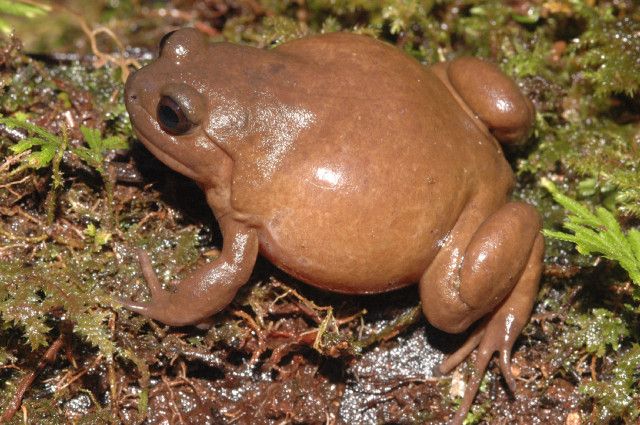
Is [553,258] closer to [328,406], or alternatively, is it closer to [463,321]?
[463,321]

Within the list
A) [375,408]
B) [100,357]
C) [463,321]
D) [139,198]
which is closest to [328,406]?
[375,408]

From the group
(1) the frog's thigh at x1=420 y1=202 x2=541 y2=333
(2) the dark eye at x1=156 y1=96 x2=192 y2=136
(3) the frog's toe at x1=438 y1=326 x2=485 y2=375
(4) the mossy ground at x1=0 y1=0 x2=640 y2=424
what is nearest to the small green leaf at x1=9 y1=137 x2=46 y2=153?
(4) the mossy ground at x1=0 y1=0 x2=640 y2=424

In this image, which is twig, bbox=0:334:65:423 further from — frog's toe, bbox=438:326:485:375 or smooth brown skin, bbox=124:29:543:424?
frog's toe, bbox=438:326:485:375

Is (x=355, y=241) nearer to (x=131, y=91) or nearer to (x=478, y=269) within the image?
(x=478, y=269)

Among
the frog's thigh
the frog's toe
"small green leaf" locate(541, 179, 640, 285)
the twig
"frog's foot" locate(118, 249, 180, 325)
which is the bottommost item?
the twig

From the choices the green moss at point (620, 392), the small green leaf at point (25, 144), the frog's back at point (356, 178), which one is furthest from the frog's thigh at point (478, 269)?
the small green leaf at point (25, 144)

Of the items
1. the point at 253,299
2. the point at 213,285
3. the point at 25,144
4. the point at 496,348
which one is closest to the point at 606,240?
the point at 496,348

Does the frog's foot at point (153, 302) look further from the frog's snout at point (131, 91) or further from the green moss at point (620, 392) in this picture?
the green moss at point (620, 392)

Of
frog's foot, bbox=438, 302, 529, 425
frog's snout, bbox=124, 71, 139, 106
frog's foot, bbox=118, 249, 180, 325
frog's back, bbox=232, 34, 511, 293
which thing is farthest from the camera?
frog's foot, bbox=438, 302, 529, 425
